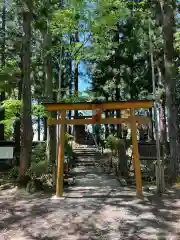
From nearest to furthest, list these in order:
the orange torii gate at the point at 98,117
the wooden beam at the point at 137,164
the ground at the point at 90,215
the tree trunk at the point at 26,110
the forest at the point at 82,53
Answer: the ground at the point at 90,215 → the wooden beam at the point at 137,164 → the orange torii gate at the point at 98,117 → the tree trunk at the point at 26,110 → the forest at the point at 82,53

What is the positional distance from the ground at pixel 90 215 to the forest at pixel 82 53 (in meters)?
1.71

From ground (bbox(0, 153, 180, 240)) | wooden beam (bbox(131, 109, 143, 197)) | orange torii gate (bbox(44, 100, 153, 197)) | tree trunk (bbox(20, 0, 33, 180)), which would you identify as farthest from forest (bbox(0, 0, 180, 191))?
ground (bbox(0, 153, 180, 240))

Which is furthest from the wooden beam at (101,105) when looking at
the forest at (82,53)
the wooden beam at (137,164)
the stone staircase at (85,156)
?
the stone staircase at (85,156)

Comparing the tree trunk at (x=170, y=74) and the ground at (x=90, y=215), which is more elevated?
the tree trunk at (x=170, y=74)

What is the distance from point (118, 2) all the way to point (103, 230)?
33.0ft

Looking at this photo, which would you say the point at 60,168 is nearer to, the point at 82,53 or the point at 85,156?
the point at 82,53

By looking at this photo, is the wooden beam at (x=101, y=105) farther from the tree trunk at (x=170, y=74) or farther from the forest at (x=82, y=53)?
the tree trunk at (x=170, y=74)

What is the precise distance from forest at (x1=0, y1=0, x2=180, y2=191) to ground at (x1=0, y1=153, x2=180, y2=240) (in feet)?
5.61

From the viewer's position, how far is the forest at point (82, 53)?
10.5 m

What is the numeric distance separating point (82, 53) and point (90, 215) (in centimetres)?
869

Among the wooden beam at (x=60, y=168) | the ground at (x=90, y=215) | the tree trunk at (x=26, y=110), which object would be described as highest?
the tree trunk at (x=26, y=110)

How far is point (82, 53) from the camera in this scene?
14.0 m

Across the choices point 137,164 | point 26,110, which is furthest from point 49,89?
point 137,164

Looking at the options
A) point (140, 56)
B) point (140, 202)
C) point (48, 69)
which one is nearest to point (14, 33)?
point (48, 69)
